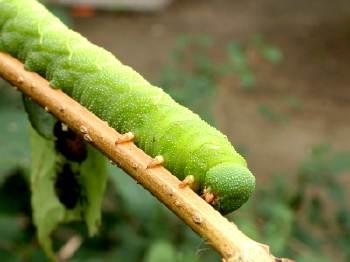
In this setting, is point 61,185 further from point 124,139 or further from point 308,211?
point 308,211

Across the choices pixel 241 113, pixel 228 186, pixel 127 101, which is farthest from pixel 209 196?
pixel 241 113

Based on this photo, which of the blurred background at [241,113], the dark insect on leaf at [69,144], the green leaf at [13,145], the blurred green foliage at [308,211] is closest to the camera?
the dark insect on leaf at [69,144]

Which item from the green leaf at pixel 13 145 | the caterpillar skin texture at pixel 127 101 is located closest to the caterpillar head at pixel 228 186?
the caterpillar skin texture at pixel 127 101

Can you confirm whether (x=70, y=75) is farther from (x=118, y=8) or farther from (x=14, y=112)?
(x=118, y=8)

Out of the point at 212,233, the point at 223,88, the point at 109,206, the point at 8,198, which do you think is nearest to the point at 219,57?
the point at 223,88

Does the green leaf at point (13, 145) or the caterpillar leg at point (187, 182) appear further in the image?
the green leaf at point (13, 145)

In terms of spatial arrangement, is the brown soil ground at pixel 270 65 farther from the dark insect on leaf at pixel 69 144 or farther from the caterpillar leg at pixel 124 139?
the caterpillar leg at pixel 124 139

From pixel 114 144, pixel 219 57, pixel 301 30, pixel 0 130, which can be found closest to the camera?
pixel 114 144
